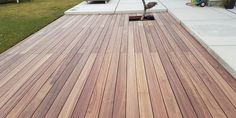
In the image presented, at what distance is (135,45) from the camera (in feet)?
15.1

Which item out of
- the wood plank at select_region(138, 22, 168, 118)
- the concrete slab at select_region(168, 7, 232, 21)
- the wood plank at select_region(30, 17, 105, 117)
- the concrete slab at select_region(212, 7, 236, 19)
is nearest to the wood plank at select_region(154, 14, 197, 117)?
the wood plank at select_region(138, 22, 168, 118)

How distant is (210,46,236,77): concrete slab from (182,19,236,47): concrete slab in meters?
0.21

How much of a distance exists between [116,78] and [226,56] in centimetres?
141

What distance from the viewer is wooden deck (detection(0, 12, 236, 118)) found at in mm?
2590

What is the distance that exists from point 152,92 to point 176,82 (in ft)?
1.19

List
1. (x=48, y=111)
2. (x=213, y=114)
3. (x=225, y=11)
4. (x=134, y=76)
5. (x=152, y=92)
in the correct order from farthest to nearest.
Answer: (x=225, y=11)
(x=134, y=76)
(x=152, y=92)
(x=48, y=111)
(x=213, y=114)

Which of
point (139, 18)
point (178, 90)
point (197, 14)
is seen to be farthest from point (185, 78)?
point (139, 18)

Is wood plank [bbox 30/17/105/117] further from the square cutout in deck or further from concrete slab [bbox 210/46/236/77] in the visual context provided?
the square cutout in deck

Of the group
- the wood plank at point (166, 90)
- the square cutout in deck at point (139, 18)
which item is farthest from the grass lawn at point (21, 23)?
the wood plank at point (166, 90)

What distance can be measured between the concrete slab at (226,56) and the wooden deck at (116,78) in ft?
0.23

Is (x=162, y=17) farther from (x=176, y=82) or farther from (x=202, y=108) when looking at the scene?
(x=202, y=108)

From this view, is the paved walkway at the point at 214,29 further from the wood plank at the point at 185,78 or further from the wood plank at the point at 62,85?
the wood plank at the point at 62,85

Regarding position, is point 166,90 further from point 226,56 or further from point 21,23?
point 21,23

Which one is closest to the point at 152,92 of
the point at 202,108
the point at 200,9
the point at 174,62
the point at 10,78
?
the point at 202,108
